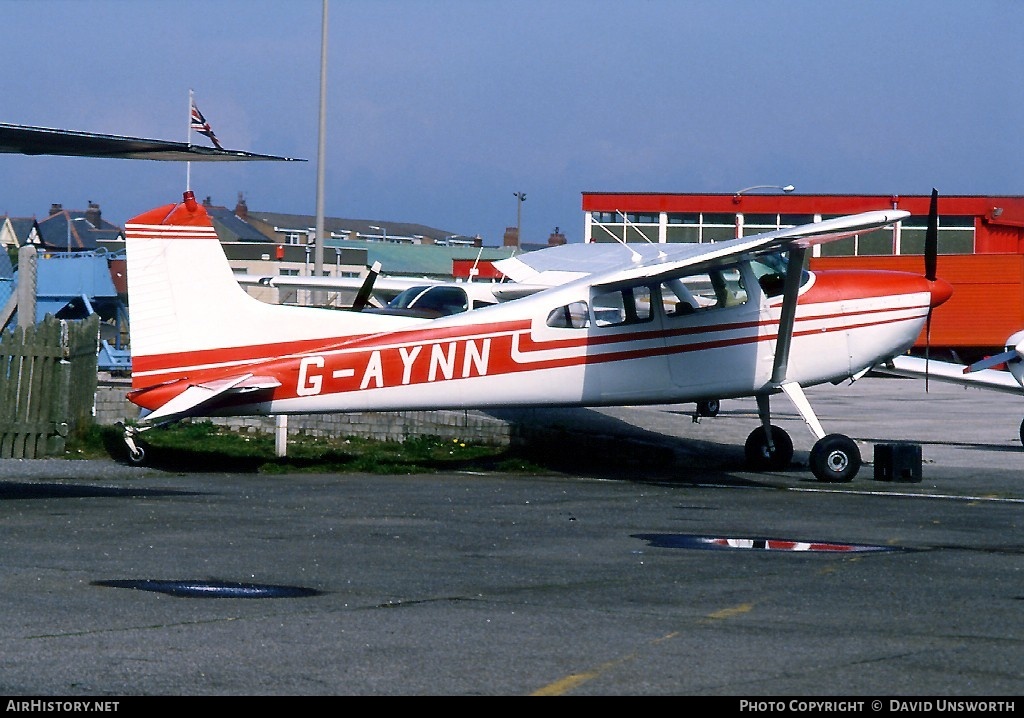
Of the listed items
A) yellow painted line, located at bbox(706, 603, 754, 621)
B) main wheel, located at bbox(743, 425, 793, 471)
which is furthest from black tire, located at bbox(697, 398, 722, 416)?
yellow painted line, located at bbox(706, 603, 754, 621)

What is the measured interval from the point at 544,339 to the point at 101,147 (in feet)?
20.3

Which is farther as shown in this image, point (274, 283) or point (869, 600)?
point (274, 283)

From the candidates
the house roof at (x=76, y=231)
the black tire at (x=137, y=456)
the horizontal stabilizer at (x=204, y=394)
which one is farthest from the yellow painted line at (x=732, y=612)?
the house roof at (x=76, y=231)

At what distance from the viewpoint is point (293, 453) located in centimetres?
1789

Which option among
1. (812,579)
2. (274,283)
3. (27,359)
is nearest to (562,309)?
(27,359)

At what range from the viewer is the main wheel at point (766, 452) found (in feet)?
57.4

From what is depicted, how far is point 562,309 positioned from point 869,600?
29.0 ft

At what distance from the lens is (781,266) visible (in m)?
16.9

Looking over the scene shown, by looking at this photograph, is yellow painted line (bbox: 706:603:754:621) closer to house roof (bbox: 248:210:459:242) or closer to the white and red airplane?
the white and red airplane

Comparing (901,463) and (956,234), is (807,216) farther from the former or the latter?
(901,463)

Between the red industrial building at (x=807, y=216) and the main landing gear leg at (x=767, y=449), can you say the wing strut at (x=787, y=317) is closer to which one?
the main landing gear leg at (x=767, y=449)

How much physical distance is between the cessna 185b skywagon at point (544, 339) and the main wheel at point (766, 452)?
28 mm

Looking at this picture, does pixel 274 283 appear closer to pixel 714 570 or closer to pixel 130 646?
pixel 714 570

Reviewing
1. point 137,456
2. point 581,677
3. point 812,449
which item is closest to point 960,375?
point 812,449
